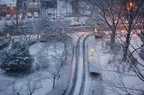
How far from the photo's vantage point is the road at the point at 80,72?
1074cm

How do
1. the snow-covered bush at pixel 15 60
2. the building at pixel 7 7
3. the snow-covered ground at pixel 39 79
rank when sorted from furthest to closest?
1. the building at pixel 7 7
2. the snow-covered bush at pixel 15 60
3. the snow-covered ground at pixel 39 79

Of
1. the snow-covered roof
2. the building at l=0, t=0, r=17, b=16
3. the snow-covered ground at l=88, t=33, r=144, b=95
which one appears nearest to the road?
the snow-covered ground at l=88, t=33, r=144, b=95

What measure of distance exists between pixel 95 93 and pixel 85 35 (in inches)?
419

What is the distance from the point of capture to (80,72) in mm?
12859

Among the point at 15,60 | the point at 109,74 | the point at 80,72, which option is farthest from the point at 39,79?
the point at 109,74

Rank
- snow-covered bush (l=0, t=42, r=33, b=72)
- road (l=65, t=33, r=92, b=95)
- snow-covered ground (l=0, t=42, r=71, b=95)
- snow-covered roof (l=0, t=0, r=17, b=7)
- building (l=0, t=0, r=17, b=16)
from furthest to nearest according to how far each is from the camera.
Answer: snow-covered roof (l=0, t=0, r=17, b=7) < building (l=0, t=0, r=17, b=16) < snow-covered bush (l=0, t=42, r=33, b=72) < road (l=65, t=33, r=92, b=95) < snow-covered ground (l=0, t=42, r=71, b=95)

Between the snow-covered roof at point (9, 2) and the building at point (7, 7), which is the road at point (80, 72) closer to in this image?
the building at point (7, 7)

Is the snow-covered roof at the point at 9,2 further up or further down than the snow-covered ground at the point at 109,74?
further up

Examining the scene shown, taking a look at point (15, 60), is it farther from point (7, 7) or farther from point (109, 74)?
point (7, 7)

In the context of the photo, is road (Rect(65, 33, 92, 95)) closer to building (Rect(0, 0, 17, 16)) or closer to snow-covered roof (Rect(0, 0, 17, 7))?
building (Rect(0, 0, 17, 16))

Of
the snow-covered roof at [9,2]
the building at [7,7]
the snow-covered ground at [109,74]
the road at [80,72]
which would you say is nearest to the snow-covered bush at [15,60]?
the road at [80,72]

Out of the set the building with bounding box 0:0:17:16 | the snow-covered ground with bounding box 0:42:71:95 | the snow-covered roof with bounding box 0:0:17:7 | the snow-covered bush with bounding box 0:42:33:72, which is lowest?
the snow-covered ground with bounding box 0:42:71:95

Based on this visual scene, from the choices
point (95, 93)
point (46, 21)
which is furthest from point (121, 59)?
point (46, 21)

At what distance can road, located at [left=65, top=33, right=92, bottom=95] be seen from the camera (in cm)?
1074
